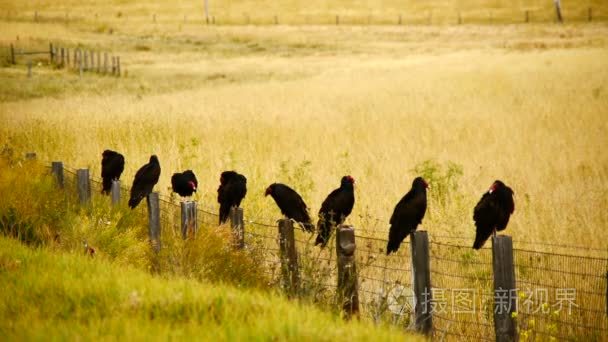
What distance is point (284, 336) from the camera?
445 cm

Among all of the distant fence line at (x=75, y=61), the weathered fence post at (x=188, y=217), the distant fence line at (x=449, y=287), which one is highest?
the distant fence line at (x=75, y=61)

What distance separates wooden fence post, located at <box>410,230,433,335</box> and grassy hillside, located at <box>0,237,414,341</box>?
3.02 feet

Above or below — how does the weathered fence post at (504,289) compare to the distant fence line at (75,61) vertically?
below

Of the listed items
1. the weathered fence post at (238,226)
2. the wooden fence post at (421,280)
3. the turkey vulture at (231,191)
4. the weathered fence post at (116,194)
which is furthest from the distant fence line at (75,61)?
the wooden fence post at (421,280)

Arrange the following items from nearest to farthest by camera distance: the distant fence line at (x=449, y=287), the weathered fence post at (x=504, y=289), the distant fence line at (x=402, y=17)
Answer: the weathered fence post at (x=504, y=289) → the distant fence line at (x=449, y=287) → the distant fence line at (x=402, y=17)

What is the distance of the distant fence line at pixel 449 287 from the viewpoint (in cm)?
598

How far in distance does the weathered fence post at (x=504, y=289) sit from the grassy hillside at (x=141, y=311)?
3.52ft

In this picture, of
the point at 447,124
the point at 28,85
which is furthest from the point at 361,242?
the point at 28,85

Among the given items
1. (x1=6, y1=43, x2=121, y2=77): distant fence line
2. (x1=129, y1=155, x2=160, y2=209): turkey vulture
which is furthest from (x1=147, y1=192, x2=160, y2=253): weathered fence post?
(x1=6, y1=43, x2=121, y2=77): distant fence line

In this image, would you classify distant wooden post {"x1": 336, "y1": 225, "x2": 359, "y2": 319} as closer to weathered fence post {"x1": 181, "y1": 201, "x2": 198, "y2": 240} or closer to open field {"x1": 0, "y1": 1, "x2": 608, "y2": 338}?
open field {"x1": 0, "y1": 1, "x2": 608, "y2": 338}

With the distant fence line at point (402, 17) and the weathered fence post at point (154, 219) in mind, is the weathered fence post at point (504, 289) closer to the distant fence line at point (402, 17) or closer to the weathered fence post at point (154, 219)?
the weathered fence post at point (154, 219)

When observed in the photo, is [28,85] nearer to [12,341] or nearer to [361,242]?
[361,242]

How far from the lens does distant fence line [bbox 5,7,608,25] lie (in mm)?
75062

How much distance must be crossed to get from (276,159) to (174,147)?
1.94 meters
